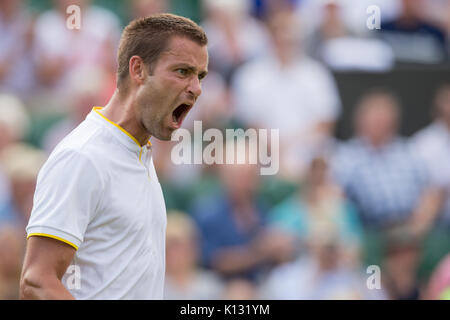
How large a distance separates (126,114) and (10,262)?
303 centimetres

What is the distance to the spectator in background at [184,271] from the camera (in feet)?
18.3

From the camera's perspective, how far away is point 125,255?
2.40 m

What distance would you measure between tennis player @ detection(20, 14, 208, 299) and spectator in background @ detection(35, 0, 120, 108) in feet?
12.6

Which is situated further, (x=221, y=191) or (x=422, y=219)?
(x=422, y=219)

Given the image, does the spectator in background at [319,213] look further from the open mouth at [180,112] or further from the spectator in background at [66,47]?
the open mouth at [180,112]

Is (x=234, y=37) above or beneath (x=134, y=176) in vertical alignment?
above

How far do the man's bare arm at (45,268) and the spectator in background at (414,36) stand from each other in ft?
18.6

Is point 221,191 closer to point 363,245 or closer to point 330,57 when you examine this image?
point 363,245

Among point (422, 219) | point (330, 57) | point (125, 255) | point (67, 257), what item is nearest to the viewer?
point (67, 257)

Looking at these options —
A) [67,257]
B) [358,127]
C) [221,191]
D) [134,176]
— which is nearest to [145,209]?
[134,176]

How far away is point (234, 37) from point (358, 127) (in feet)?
4.89

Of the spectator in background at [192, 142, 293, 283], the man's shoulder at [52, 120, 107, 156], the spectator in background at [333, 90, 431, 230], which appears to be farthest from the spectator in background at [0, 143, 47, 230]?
the man's shoulder at [52, 120, 107, 156]

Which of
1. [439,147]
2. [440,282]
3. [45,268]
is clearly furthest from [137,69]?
Answer: [439,147]

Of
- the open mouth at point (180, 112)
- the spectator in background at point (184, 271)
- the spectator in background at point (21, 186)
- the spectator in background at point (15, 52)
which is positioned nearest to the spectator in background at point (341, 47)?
the spectator in background at point (184, 271)
